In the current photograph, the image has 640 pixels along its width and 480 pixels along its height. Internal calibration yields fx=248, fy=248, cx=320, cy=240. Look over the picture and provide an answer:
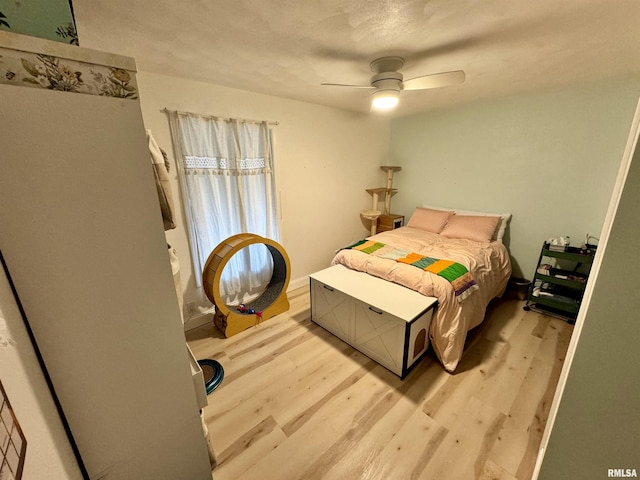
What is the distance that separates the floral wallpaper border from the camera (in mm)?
509

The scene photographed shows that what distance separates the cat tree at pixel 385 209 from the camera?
374 centimetres

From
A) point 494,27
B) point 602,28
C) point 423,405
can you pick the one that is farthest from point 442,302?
point 602,28

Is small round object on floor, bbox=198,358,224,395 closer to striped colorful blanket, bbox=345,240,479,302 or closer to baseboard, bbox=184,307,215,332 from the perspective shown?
baseboard, bbox=184,307,215,332

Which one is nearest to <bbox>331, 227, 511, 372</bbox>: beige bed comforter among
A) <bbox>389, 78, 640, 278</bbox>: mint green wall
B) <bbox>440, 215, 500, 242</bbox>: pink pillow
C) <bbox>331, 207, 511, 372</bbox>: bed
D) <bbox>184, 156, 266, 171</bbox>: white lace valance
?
<bbox>331, 207, 511, 372</bbox>: bed

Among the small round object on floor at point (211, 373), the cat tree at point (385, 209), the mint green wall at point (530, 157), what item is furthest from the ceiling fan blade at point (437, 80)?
the small round object on floor at point (211, 373)

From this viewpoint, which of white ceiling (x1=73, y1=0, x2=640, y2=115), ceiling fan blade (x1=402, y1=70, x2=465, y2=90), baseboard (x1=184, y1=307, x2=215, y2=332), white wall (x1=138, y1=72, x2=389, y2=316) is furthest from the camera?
baseboard (x1=184, y1=307, x2=215, y2=332)

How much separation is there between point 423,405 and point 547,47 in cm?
243

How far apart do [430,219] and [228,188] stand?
8.31 feet

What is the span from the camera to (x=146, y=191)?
680mm

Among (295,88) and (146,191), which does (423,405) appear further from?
(295,88)

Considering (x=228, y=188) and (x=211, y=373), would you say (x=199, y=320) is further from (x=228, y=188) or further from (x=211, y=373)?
(x=228, y=188)

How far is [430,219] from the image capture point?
3.30m

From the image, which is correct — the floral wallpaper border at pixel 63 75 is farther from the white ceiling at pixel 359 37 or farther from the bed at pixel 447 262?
the bed at pixel 447 262

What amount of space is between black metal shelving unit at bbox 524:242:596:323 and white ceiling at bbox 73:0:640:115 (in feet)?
5.02
